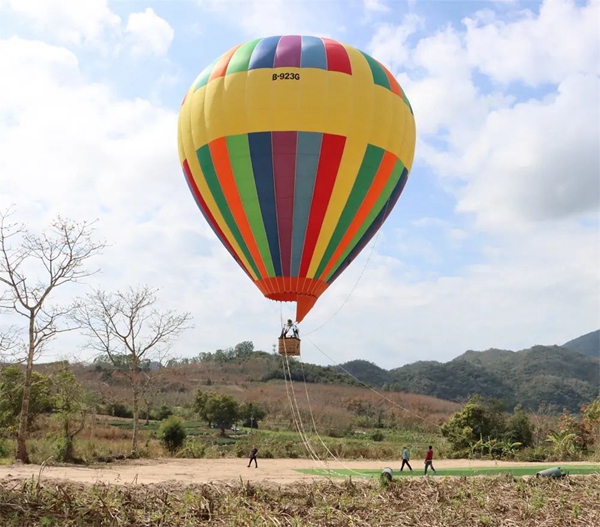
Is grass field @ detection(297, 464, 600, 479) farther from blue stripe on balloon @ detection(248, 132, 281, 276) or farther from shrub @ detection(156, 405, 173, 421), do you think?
shrub @ detection(156, 405, 173, 421)

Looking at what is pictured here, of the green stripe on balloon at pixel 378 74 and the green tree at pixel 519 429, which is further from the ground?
the green stripe on balloon at pixel 378 74

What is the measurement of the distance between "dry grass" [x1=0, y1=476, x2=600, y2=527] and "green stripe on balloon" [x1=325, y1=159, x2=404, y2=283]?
7.82 metres

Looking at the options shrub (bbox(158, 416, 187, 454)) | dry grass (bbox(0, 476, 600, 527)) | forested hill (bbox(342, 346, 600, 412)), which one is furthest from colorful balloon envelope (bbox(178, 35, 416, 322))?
forested hill (bbox(342, 346, 600, 412))

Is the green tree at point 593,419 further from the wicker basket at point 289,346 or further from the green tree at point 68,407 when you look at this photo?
the green tree at point 68,407

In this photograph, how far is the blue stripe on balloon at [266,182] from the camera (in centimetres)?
1703

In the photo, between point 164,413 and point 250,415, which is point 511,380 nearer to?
point 250,415

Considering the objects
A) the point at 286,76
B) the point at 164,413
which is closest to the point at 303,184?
the point at 286,76

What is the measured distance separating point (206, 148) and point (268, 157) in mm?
2116

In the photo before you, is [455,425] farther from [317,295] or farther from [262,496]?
[262,496]

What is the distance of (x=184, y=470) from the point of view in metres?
21.1

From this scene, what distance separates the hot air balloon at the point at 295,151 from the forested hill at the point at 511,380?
3008 inches

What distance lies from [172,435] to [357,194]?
1639cm

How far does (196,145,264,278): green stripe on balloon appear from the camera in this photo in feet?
59.0

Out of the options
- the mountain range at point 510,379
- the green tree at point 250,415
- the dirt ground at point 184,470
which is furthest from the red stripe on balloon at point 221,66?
the mountain range at point 510,379
